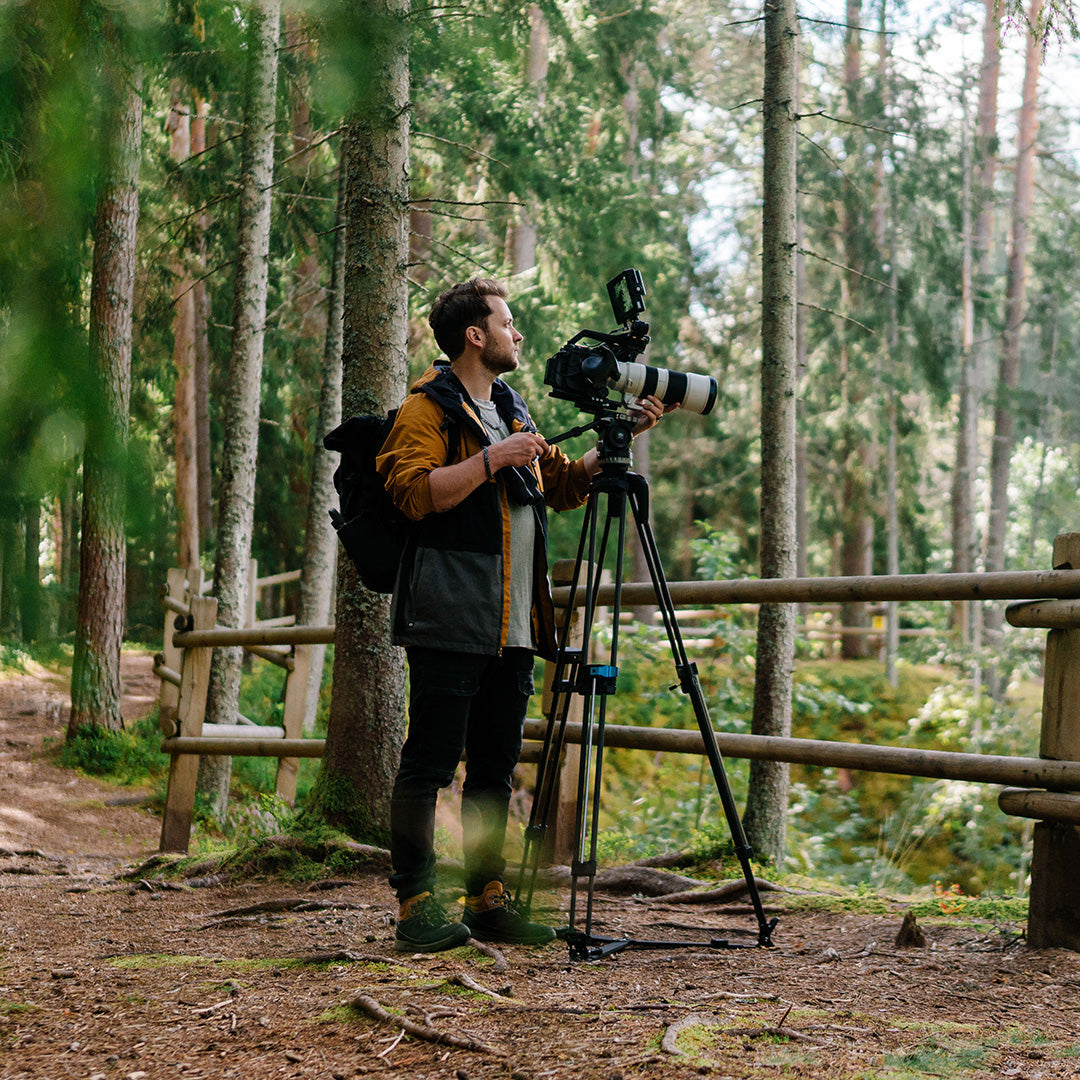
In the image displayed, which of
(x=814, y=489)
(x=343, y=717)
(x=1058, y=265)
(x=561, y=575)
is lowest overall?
(x=343, y=717)

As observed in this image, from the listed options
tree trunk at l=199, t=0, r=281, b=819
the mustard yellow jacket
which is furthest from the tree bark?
the mustard yellow jacket

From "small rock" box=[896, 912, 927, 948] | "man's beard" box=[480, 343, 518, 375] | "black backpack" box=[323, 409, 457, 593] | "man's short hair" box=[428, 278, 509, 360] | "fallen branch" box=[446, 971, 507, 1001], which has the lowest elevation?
"small rock" box=[896, 912, 927, 948]

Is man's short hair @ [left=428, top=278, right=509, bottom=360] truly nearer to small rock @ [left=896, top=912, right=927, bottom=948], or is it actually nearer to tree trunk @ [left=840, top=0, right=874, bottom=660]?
small rock @ [left=896, top=912, right=927, bottom=948]

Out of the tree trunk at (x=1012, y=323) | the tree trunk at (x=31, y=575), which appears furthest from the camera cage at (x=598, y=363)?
the tree trunk at (x=1012, y=323)

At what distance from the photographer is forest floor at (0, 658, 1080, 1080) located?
2340mm

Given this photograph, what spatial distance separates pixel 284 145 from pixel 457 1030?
38.8 ft

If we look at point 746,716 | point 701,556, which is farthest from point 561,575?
point 746,716

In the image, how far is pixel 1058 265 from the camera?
19.4 m

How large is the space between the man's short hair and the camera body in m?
0.30

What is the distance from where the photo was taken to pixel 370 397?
4.73m

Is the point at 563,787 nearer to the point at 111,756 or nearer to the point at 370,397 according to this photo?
the point at 370,397

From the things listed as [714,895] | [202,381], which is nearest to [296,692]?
[714,895]

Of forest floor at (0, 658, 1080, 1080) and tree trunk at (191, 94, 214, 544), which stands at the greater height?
tree trunk at (191, 94, 214, 544)

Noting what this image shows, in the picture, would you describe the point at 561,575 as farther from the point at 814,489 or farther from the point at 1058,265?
the point at 1058,265
